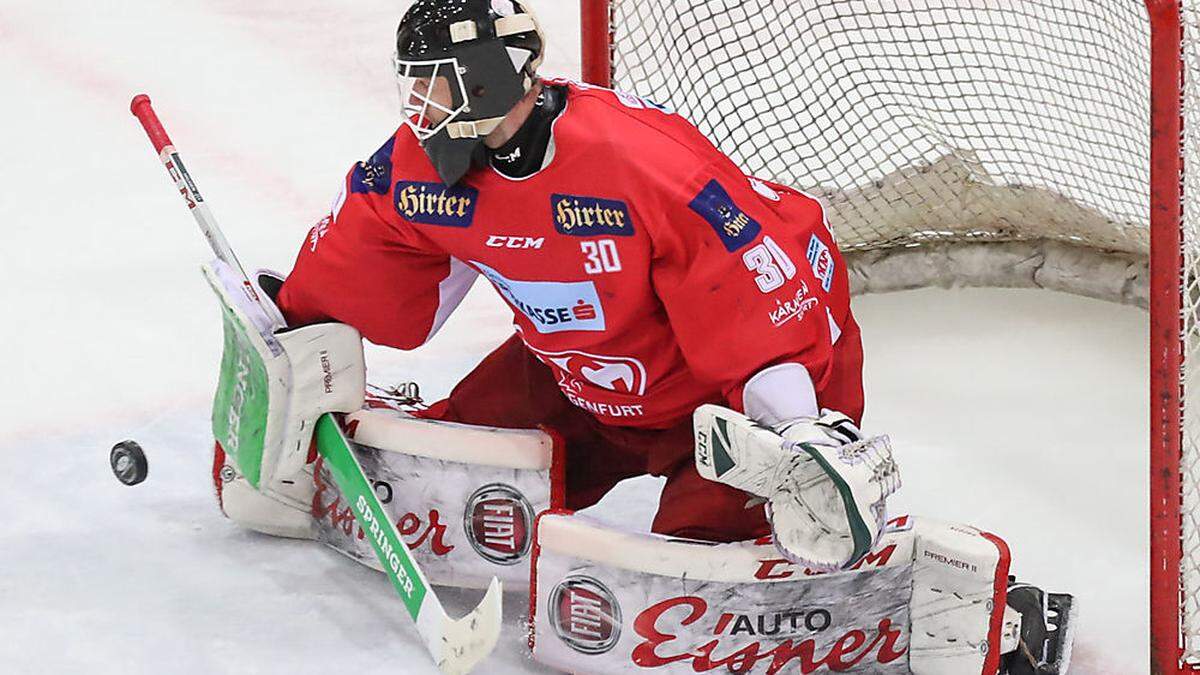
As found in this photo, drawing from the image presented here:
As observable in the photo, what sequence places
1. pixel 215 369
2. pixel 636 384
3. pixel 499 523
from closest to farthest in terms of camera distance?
1. pixel 636 384
2. pixel 499 523
3. pixel 215 369

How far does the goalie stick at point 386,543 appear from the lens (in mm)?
2020

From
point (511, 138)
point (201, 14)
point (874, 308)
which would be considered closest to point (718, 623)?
point (511, 138)

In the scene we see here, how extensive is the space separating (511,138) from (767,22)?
1.19 m

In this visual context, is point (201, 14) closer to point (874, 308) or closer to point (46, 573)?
point (874, 308)

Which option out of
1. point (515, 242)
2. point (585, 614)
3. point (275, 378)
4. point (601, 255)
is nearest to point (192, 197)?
point (275, 378)

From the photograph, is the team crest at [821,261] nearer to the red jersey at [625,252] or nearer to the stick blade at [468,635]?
the red jersey at [625,252]

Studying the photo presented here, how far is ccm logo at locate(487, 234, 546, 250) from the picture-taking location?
6.57 feet

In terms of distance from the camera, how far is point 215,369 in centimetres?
304

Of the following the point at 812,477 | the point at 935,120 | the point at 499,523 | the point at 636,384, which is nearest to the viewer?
the point at 812,477

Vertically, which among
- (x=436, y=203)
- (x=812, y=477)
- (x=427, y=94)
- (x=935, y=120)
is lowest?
(x=812, y=477)

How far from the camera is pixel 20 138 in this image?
393 centimetres

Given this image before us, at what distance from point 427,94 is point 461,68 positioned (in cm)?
5

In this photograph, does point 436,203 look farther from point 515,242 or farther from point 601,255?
point 601,255

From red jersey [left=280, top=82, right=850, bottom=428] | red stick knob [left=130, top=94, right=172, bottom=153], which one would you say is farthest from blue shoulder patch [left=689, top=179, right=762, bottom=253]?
red stick knob [left=130, top=94, right=172, bottom=153]
